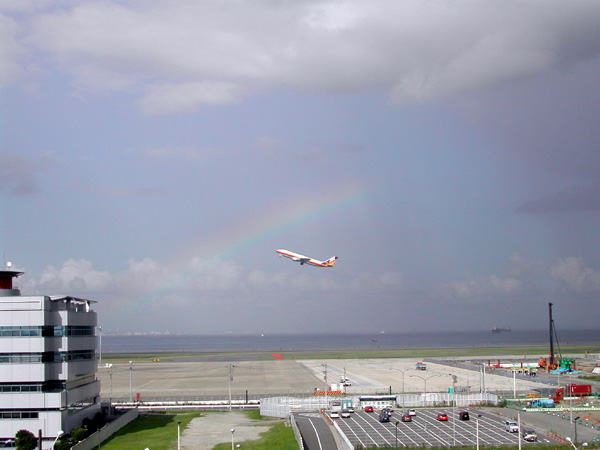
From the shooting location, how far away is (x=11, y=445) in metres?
70.1

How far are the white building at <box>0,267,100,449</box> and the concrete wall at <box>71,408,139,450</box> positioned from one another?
124 inches

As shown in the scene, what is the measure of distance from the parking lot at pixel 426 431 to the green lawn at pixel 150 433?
2366cm

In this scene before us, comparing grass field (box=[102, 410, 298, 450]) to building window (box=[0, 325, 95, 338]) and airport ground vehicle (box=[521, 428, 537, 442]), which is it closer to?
building window (box=[0, 325, 95, 338])

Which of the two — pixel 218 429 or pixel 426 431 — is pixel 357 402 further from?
pixel 218 429

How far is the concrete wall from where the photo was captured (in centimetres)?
7281

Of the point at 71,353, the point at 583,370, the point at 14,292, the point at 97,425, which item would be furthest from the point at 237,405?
the point at 583,370

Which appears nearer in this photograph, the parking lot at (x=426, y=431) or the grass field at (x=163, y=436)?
the parking lot at (x=426, y=431)

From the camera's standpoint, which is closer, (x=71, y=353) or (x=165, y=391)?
(x=71, y=353)

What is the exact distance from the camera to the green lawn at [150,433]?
77188 millimetres

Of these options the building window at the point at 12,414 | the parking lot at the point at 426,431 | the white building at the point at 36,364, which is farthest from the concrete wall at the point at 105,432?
the parking lot at the point at 426,431

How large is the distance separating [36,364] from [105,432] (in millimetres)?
14685

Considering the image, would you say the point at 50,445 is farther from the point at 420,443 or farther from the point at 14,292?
the point at 420,443

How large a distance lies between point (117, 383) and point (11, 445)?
284ft

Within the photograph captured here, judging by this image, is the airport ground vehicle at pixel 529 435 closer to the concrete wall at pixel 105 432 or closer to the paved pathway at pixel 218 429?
the paved pathway at pixel 218 429
